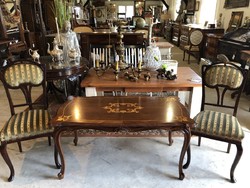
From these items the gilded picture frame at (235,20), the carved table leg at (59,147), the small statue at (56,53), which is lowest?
the carved table leg at (59,147)

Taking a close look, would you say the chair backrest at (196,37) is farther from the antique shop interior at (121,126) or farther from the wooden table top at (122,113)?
the wooden table top at (122,113)

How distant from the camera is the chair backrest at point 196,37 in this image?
5875mm

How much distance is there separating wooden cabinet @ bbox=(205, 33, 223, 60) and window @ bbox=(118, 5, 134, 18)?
9.33m

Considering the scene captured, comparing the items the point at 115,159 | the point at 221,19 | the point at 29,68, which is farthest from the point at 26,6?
the point at 115,159

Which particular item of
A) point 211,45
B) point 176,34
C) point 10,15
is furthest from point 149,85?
point 176,34

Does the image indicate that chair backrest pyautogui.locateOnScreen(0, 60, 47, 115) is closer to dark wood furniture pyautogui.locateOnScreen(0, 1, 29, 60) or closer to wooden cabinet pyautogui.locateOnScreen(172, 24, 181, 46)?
dark wood furniture pyautogui.locateOnScreen(0, 1, 29, 60)

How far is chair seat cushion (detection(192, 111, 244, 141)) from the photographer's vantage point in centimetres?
181

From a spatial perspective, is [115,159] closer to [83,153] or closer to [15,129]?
[83,153]

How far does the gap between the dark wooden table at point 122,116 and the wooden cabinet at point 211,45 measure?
392 centimetres

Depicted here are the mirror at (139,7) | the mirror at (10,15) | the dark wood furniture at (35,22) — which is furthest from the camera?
the mirror at (139,7)

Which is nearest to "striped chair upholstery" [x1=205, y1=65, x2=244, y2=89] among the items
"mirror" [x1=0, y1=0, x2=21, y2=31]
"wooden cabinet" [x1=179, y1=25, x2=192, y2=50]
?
"mirror" [x1=0, y1=0, x2=21, y2=31]

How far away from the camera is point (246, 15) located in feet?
15.5

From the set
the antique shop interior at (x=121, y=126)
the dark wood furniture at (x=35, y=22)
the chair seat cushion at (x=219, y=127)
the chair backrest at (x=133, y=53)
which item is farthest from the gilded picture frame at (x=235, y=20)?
the dark wood furniture at (x=35, y=22)

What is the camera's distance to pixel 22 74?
2.16m
